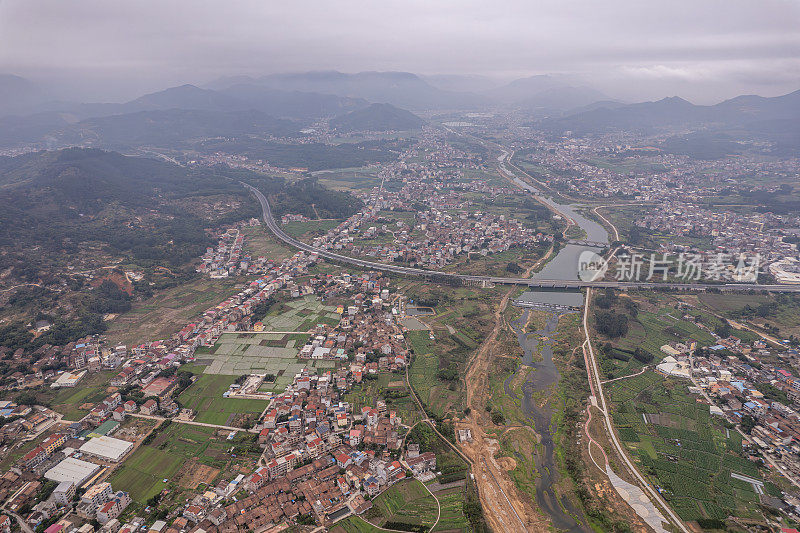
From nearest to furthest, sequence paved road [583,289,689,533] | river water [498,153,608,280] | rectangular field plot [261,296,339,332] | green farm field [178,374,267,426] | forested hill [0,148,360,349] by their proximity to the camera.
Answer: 1. paved road [583,289,689,533]
2. green farm field [178,374,267,426]
3. rectangular field plot [261,296,339,332]
4. forested hill [0,148,360,349]
5. river water [498,153,608,280]

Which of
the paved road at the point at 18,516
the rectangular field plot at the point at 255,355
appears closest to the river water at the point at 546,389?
the rectangular field plot at the point at 255,355

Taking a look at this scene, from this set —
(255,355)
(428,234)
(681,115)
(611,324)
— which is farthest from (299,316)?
(681,115)

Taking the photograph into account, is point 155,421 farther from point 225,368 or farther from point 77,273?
point 77,273

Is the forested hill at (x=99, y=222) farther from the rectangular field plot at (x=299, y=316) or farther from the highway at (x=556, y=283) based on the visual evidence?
the highway at (x=556, y=283)

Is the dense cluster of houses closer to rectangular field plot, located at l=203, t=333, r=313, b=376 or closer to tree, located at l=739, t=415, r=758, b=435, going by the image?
rectangular field plot, located at l=203, t=333, r=313, b=376

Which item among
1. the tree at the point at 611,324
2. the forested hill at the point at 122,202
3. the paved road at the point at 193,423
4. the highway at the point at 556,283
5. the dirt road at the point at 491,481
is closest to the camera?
the dirt road at the point at 491,481

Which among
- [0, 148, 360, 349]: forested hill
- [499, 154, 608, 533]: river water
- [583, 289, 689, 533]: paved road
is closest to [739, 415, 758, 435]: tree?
[583, 289, 689, 533]: paved road

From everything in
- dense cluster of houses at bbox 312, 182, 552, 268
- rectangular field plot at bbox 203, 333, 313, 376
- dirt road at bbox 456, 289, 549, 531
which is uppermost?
dense cluster of houses at bbox 312, 182, 552, 268

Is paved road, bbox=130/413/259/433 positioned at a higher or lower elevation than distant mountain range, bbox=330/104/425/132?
lower
